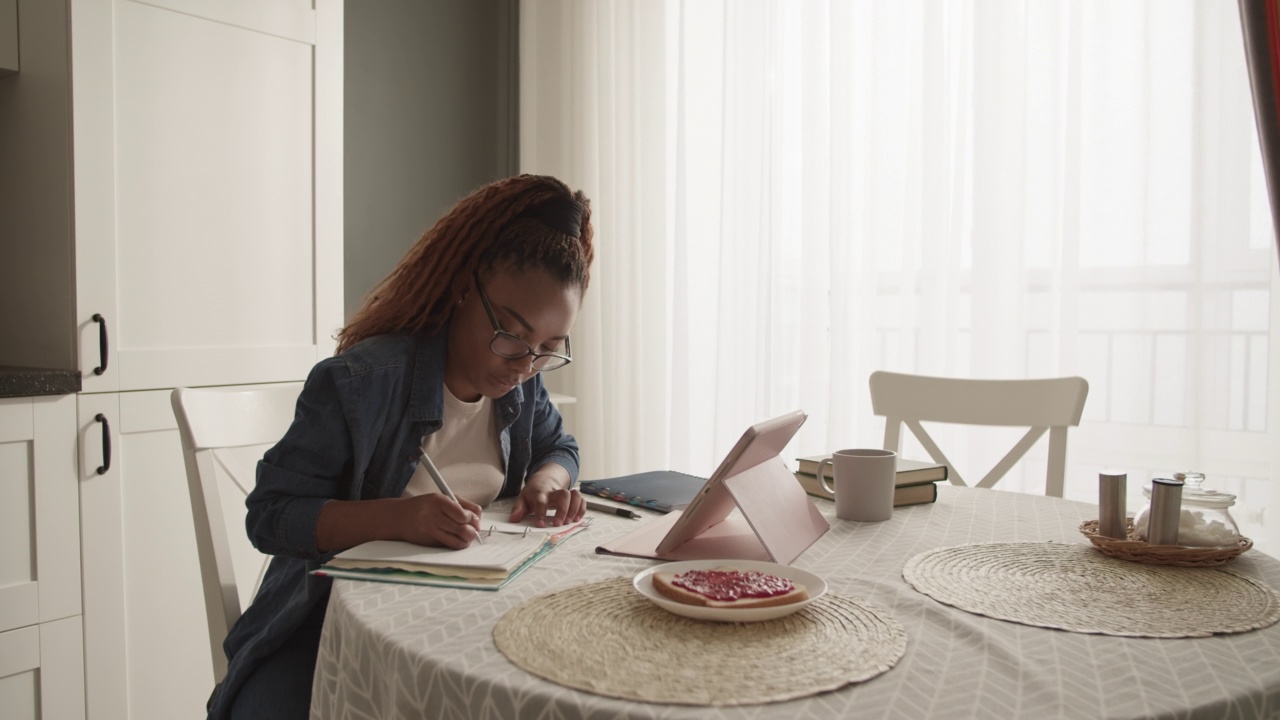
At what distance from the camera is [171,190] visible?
204cm

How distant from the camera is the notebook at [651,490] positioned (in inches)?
50.0

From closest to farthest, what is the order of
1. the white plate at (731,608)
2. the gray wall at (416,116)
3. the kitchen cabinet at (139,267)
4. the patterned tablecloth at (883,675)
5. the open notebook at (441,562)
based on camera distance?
the patterned tablecloth at (883,675), the white plate at (731,608), the open notebook at (441,562), the kitchen cabinet at (139,267), the gray wall at (416,116)

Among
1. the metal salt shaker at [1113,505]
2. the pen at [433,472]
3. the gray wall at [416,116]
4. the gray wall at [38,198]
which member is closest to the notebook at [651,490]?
the pen at [433,472]

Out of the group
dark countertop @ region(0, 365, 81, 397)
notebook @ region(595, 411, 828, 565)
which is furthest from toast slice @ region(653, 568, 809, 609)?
dark countertop @ region(0, 365, 81, 397)

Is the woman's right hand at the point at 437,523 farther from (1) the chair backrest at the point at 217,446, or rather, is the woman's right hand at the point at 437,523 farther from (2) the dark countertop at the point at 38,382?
(2) the dark countertop at the point at 38,382

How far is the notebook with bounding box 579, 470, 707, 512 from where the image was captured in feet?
4.17

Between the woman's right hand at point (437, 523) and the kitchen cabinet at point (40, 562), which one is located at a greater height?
the woman's right hand at point (437, 523)

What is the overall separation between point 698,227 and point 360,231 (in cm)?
116

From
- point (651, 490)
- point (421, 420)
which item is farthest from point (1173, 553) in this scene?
point (421, 420)

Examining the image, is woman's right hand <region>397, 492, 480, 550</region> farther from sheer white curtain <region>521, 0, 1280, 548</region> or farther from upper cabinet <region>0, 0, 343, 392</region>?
sheer white curtain <region>521, 0, 1280, 548</region>

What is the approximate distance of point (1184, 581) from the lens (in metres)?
0.90

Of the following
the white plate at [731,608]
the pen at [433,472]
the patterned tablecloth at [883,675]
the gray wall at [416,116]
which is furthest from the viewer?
the gray wall at [416,116]

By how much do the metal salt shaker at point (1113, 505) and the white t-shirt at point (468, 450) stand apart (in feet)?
2.67

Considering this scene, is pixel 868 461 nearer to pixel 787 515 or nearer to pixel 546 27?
pixel 787 515
